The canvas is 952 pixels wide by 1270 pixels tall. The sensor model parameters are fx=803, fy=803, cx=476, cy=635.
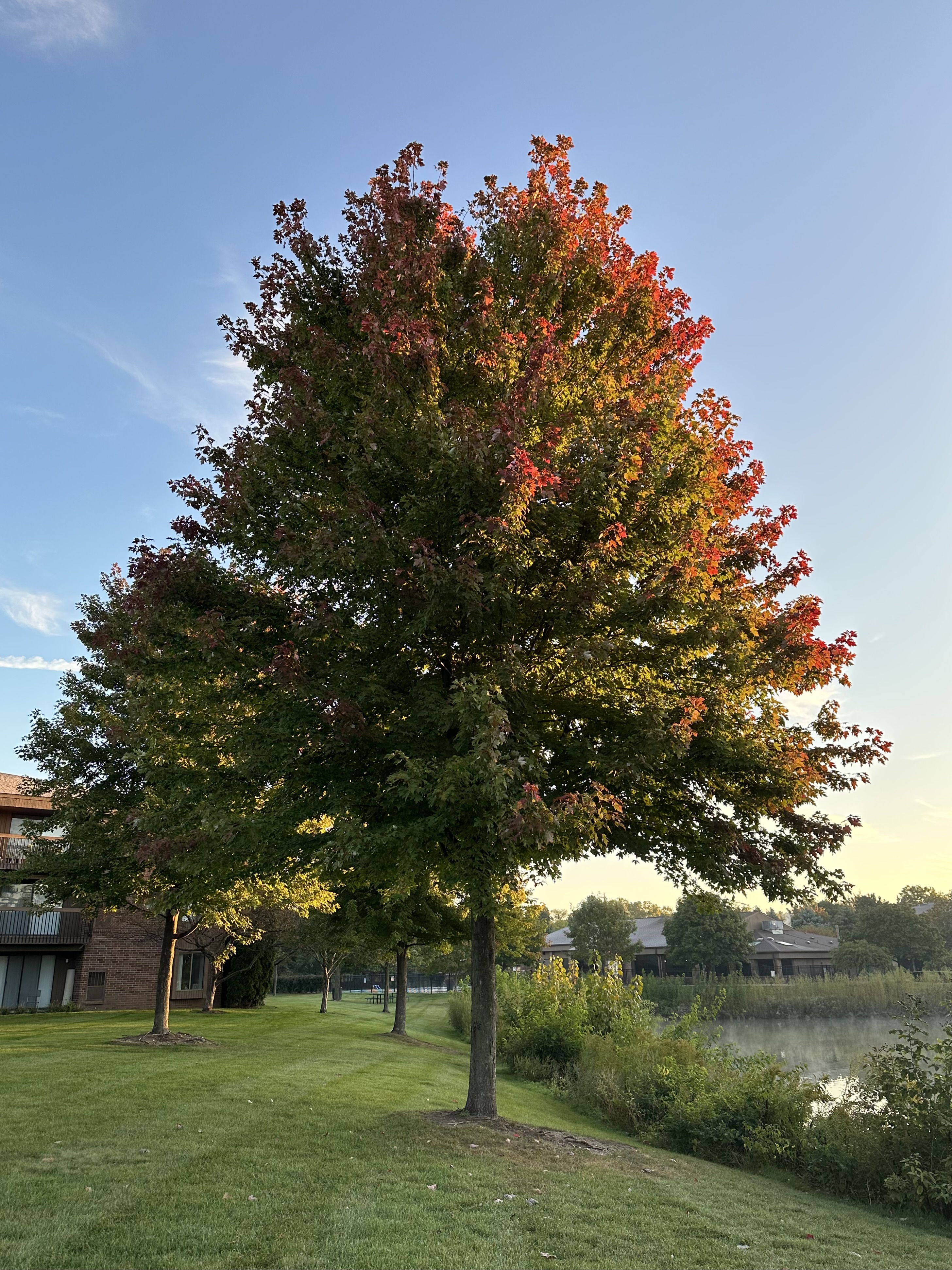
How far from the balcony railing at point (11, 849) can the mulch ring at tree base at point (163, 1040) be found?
41.4 feet

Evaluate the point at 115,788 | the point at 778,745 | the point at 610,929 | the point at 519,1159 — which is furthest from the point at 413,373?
the point at 610,929

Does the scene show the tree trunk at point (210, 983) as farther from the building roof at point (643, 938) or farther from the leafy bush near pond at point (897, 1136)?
the building roof at point (643, 938)

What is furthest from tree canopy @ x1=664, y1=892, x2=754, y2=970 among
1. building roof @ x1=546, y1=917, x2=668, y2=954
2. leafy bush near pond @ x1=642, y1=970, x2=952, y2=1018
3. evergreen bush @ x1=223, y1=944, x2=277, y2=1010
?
evergreen bush @ x1=223, y1=944, x2=277, y2=1010

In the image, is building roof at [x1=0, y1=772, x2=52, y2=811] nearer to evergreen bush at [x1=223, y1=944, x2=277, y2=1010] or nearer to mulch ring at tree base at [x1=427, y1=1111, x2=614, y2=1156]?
evergreen bush at [x1=223, y1=944, x2=277, y2=1010]

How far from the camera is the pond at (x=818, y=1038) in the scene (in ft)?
96.6

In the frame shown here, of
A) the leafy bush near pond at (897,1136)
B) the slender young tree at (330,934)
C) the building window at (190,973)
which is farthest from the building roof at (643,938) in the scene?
the leafy bush near pond at (897,1136)

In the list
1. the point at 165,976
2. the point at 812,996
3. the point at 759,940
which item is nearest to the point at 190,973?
the point at 165,976

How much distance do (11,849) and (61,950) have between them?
465 centimetres

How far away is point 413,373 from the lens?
32.7ft

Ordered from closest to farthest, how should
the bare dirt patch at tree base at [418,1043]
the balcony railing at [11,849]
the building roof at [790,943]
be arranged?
the bare dirt patch at tree base at [418,1043]
the balcony railing at [11,849]
the building roof at [790,943]

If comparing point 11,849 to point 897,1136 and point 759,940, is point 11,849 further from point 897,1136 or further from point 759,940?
point 759,940

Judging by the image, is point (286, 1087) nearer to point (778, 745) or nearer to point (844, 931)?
point (778, 745)

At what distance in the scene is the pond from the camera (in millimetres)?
29438

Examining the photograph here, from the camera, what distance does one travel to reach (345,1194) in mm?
7301
